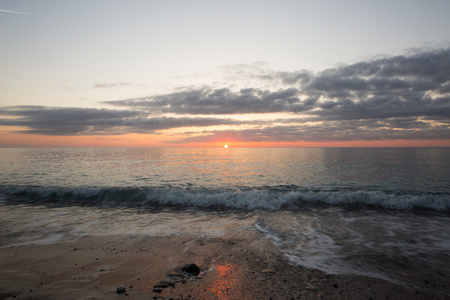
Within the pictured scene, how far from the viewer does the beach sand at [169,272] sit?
5352 millimetres

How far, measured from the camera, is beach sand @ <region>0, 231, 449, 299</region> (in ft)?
17.6

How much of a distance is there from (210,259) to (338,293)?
379 centimetres

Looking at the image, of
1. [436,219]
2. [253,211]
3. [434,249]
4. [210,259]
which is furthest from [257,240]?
[436,219]

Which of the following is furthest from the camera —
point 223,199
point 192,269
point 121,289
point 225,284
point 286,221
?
point 223,199

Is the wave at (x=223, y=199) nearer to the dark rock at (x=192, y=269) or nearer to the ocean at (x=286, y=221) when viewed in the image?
the ocean at (x=286, y=221)

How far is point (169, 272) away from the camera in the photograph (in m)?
6.45

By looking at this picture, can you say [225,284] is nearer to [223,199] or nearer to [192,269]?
[192,269]

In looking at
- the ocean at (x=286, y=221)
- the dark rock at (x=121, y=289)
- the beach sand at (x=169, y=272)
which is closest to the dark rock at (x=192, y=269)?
the beach sand at (x=169, y=272)

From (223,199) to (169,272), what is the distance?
36.2 feet

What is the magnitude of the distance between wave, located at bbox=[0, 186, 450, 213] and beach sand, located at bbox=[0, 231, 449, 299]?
790 cm

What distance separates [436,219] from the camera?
12.9 meters

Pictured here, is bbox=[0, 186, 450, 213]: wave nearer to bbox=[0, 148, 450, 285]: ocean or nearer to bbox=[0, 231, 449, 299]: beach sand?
bbox=[0, 148, 450, 285]: ocean

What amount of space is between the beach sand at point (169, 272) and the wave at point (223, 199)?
7902 mm

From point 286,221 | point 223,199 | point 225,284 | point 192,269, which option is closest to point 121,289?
point 192,269
